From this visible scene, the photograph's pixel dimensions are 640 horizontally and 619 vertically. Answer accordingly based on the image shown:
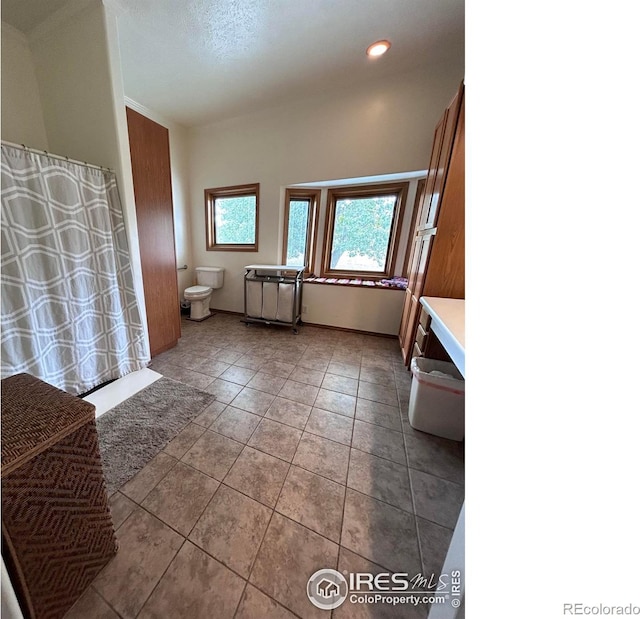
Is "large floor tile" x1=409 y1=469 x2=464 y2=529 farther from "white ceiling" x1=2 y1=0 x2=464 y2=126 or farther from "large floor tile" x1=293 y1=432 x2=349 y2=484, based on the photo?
"white ceiling" x1=2 y1=0 x2=464 y2=126

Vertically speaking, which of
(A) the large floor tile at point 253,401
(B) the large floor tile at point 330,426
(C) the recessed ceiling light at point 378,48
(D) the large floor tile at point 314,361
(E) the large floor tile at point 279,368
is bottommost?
(A) the large floor tile at point 253,401

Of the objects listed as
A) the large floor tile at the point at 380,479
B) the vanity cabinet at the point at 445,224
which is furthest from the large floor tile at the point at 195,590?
the vanity cabinet at the point at 445,224

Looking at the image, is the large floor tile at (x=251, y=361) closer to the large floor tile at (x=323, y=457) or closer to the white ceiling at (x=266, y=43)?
the large floor tile at (x=323, y=457)

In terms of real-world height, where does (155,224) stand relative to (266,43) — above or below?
below

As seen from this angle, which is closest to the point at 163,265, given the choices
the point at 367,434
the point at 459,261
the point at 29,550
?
the point at 29,550

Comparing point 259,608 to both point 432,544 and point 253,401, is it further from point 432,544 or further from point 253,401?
point 253,401

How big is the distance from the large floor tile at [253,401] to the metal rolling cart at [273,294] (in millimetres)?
1300

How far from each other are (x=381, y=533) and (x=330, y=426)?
2.08ft

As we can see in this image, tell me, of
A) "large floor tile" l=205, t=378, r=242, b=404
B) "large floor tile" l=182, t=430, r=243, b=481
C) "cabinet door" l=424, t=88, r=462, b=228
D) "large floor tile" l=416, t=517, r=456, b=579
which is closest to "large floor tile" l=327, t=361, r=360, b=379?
"large floor tile" l=205, t=378, r=242, b=404

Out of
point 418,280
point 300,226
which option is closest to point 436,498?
point 418,280

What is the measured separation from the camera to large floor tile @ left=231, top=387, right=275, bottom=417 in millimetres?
1713

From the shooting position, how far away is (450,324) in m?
1.29

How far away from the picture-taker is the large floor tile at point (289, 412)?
1.62m
